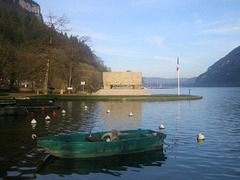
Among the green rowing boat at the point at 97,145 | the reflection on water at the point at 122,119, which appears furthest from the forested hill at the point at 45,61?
the green rowing boat at the point at 97,145

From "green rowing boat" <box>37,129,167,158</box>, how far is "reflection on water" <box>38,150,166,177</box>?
30 centimetres

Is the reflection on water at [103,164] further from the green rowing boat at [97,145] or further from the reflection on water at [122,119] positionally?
the reflection on water at [122,119]

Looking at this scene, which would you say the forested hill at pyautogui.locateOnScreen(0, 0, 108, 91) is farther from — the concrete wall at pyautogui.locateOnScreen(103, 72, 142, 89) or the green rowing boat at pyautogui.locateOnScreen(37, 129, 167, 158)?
the green rowing boat at pyautogui.locateOnScreen(37, 129, 167, 158)

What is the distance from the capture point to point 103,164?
39.3 ft

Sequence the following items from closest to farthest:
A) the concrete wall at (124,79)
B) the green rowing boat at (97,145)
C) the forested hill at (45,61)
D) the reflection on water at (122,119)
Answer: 1. the green rowing boat at (97,145)
2. the reflection on water at (122,119)
3. the forested hill at (45,61)
4. the concrete wall at (124,79)

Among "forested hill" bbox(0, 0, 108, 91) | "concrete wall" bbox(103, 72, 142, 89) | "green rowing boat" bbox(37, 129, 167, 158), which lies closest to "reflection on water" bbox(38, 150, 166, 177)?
"green rowing boat" bbox(37, 129, 167, 158)

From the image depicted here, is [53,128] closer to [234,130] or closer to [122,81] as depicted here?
[234,130]

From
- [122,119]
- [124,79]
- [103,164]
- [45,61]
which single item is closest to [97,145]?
[103,164]

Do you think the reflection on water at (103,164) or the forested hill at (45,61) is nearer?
the reflection on water at (103,164)

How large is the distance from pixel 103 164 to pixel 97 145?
101cm

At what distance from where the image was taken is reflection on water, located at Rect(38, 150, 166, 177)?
1102 cm

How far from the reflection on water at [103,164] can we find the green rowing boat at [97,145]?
A: 0.30 meters

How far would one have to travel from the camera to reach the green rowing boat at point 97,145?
39.3 ft

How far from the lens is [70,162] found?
39.6 ft
